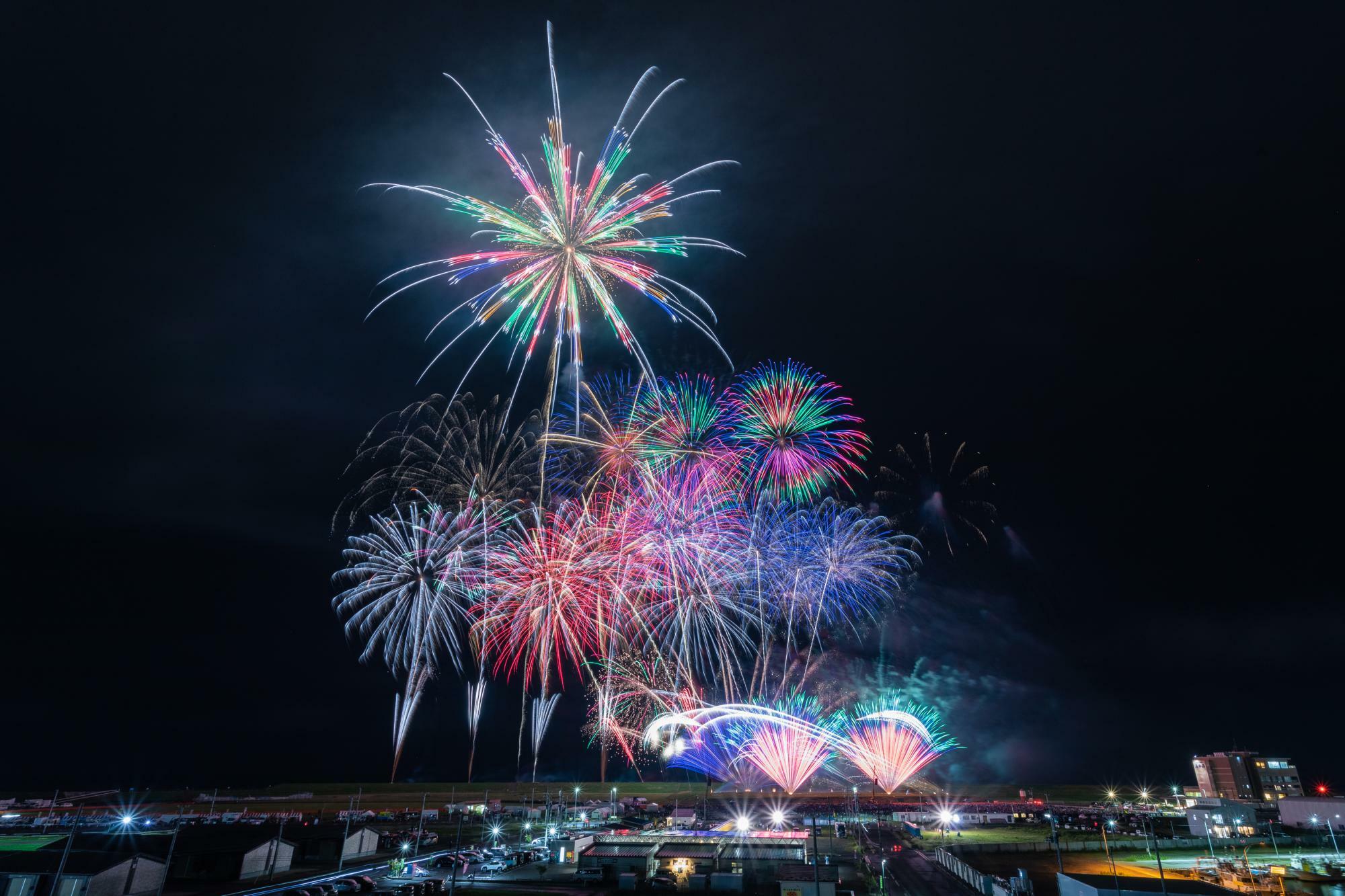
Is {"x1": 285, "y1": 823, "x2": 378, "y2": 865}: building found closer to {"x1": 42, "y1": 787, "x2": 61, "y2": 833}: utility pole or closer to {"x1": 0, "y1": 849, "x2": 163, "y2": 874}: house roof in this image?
{"x1": 0, "y1": 849, "x2": 163, "y2": 874}: house roof

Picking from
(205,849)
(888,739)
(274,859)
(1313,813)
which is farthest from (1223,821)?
(205,849)

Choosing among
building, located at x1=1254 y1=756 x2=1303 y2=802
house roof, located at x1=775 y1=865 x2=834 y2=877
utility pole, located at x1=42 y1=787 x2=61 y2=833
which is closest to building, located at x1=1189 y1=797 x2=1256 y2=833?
house roof, located at x1=775 y1=865 x2=834 y2=877

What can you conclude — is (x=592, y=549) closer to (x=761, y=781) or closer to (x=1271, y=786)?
(x=761, y=781)

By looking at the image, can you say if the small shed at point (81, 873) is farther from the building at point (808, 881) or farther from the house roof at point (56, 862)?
the building at point (808, 881)

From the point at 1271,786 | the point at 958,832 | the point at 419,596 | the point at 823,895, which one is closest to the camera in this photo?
the point at 823,895

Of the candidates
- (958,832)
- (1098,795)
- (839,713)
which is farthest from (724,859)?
(1098,795)

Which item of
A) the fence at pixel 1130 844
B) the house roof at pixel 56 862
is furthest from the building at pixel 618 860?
the fence at pixel 1130 844
